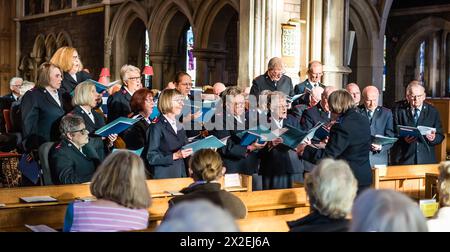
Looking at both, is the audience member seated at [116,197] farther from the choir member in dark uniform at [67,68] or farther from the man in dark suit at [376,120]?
the man in dark suit at [376,120]

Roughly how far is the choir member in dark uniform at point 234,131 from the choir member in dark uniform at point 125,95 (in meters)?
0.96

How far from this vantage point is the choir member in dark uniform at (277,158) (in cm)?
582

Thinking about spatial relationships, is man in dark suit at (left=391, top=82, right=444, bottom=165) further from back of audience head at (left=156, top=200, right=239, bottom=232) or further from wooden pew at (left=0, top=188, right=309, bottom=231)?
back of audience head at (left=156, top=200, right=239, bottom=232)

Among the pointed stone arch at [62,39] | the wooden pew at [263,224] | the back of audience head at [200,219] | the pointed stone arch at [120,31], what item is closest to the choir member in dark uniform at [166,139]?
the wooden pew at [263,224]

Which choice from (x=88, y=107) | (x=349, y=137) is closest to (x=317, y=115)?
(x=349, y=137)

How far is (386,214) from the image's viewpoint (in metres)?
2.14

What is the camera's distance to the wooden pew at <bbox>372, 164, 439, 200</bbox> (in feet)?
19.7

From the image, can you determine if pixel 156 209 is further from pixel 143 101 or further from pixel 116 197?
pixel 143 101

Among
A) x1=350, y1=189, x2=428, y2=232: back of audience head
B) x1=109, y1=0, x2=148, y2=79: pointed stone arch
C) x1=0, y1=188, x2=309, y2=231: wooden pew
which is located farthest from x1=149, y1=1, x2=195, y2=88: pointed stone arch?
x1=350, y1=189, x2=428, y2=232: back of audience head

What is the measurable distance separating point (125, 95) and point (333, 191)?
12.2 ft

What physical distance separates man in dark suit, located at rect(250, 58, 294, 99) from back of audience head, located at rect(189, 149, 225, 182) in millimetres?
3438

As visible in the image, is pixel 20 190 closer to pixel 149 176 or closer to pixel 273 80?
pixel 149 176

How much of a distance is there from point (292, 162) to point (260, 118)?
44cm
